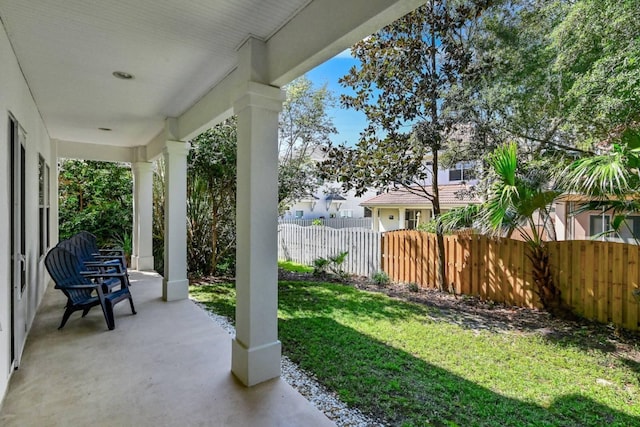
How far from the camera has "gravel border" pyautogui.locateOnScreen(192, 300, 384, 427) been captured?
91.9 inches

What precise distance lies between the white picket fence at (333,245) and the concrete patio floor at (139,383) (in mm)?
4473

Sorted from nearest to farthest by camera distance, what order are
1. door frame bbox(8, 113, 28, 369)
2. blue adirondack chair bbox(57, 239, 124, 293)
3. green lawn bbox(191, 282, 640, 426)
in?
green lawn bbox(191, 282, 640, 426) < door frame bbox(8, 113, 28, 369) < blue adirondack chair bbox(57, 239, 124, 293)

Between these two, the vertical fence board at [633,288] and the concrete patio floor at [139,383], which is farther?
the vertical fence board at [633,288]

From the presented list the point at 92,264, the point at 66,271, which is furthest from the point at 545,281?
the point at 92,264

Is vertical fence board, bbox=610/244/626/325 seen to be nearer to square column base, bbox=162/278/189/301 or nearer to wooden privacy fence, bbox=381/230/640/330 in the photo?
wooden privacy fence, bbox=381/230/640/330

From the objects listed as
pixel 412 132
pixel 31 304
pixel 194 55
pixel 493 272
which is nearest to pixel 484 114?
pixel 412 132

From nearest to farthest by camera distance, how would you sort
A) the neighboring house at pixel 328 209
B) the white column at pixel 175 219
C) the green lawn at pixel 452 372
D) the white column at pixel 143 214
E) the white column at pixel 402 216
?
the green lawn at pixel 452 372
the white column at pixel 175 219
the white column at pixel 143 214
the white column at pixel 402 216
the neighboring house at pixel 328 209

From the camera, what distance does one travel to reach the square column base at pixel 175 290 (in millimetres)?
5219

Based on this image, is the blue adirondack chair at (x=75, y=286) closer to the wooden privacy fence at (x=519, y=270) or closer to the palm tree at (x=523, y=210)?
the palm tree at (x=523, y=210)

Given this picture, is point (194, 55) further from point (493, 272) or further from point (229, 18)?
point (493, 272)

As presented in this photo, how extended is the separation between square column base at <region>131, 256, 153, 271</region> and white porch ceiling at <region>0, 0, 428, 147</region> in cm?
437

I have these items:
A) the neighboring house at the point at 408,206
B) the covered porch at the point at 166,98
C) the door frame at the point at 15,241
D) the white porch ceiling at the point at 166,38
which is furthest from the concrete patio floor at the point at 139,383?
the neighboring house at the point at 408,206

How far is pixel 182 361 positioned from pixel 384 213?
38.3 feet

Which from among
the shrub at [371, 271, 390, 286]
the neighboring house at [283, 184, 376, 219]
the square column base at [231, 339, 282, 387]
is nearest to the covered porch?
the square column base at [231, 339, 282, 387]
